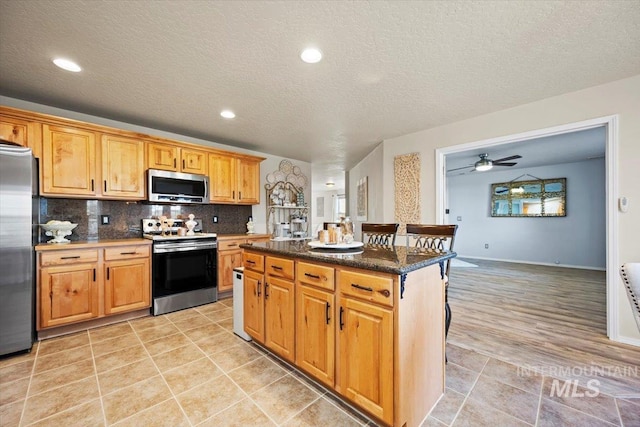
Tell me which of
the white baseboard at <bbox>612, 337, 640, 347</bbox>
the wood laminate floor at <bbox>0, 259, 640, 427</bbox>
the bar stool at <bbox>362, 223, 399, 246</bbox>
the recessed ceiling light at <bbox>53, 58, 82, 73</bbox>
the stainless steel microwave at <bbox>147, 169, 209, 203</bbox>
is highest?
the recessed ceiling light at <bbox>53, 58, 82, 73</bbox>

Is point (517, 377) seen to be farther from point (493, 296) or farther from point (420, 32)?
point (420, 32)

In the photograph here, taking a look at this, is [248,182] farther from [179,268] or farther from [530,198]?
[530,198]

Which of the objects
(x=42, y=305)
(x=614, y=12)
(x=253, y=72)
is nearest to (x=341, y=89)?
(x=253, y=72)

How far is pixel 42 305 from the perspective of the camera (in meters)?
2.50

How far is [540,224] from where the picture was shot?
637 cm

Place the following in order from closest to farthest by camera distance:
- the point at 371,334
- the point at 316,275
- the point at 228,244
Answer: the point at 371,334 < the point at 316,275 < the point at 228,244

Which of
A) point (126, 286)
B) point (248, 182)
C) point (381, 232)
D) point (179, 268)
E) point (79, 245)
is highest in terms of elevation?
point (248, 182)

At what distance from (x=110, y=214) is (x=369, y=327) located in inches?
142

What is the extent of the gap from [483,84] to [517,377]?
250 cm

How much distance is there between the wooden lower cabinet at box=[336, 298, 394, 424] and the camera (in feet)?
4.34

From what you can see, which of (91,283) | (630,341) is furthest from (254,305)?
(630,341)

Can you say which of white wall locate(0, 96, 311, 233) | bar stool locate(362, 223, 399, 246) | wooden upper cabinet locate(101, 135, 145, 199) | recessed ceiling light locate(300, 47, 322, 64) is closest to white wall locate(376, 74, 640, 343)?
bar stool locate(362, 223, 399, 246)

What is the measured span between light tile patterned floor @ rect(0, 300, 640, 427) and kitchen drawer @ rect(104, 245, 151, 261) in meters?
0.86

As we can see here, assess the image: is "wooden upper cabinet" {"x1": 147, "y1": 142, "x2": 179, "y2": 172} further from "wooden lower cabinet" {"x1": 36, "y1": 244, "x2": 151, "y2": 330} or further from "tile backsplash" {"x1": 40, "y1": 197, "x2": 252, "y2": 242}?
"wooden lower cabinet" {"x1": 36, "y1": 244, "x2": 151, "y2": 330}
